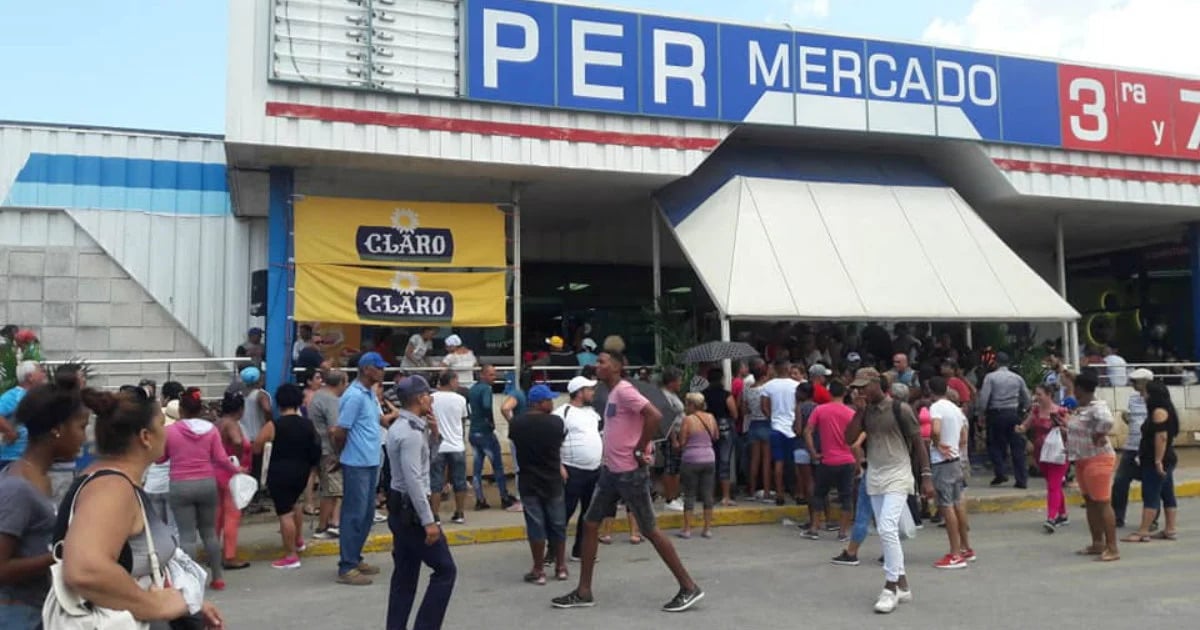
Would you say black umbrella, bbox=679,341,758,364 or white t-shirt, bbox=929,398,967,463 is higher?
black umbrella, bbox=679,341,758,364

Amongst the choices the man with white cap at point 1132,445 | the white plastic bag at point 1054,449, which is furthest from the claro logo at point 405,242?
the man with white cap at point 1132,445

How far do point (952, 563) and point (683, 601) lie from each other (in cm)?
288

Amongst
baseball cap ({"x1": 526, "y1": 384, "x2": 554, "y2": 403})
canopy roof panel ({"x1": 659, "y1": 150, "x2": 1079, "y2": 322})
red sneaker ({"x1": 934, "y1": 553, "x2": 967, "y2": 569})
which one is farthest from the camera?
canopy roof panel ({"x1": 659, "y1": 150, "x2": 1079, "y2": 322})

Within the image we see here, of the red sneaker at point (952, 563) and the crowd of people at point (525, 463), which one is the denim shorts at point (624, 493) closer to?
the crowd of people at point (525, 463)

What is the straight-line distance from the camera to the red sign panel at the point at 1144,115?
629 inches

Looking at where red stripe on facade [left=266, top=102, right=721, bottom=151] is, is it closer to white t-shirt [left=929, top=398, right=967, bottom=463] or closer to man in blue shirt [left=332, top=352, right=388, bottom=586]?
man in blue shirt [left=332, top=352, right=388, bottom=586]

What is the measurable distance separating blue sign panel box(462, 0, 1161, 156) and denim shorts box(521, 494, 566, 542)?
A: 6.41 metres

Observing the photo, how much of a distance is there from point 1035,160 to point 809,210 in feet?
14.0

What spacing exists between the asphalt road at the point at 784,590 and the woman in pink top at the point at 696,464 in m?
0.33

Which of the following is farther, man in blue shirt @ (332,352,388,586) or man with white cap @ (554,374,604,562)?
man with white cap @ (554,374,604,562)

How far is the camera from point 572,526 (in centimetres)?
1013

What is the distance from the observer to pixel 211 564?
771 cm

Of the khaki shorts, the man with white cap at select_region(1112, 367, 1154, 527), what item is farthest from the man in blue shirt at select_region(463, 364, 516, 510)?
the man with white cap at select_region(1112, 367, 1154, 527)

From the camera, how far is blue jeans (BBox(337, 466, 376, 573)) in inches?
310
